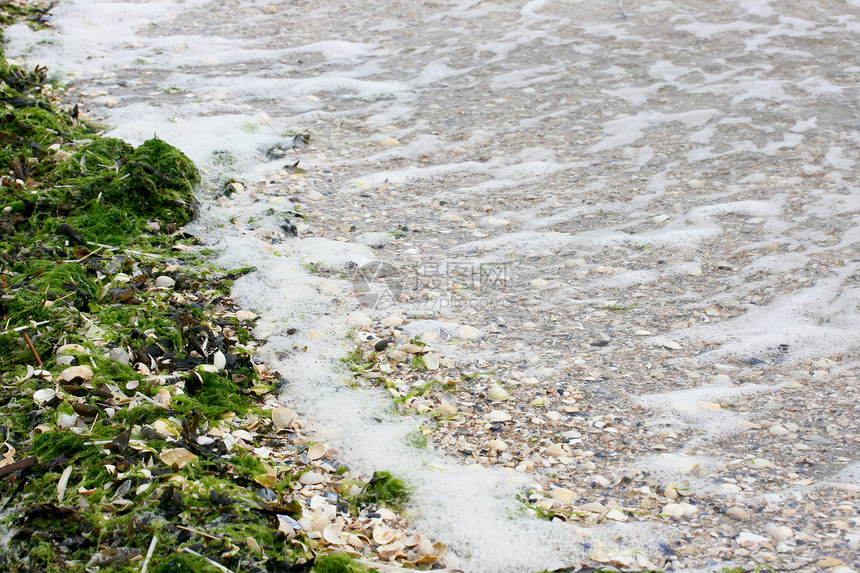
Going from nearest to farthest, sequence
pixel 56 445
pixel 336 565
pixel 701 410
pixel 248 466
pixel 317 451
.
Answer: pixel 336 565, pixel 56 445, pixel 248 466, pixel 317 451, pixel 701 410

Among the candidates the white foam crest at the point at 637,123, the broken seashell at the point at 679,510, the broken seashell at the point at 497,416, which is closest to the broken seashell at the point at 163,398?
the broken seashell at the point at 497,416

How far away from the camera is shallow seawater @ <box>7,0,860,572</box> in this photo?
2.26 meters

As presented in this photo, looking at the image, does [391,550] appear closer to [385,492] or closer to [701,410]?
[385,492]

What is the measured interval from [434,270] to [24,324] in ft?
6.01

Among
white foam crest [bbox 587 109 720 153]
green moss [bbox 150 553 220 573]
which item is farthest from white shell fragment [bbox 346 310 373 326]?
white foam crest [bbox 587 109 720 153]

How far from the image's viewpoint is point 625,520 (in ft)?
6.58

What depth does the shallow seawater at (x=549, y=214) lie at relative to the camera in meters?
2.26

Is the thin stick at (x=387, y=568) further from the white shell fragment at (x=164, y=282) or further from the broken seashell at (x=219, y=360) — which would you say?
the white shell fragment at (x=164, y=282)

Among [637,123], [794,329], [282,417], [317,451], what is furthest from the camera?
[637,123]

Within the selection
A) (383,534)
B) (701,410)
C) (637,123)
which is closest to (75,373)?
(383,534)

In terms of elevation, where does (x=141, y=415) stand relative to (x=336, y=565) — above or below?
above

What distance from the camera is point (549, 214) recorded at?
3916mm

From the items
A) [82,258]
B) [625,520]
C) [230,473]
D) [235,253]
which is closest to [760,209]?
[625,520]

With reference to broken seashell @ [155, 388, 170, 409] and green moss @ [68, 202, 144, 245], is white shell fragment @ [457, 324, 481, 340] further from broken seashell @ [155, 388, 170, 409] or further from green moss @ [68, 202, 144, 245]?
green moss @ [68, 202, 144, 245]
